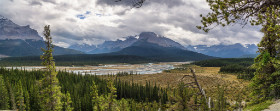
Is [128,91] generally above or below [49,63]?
below

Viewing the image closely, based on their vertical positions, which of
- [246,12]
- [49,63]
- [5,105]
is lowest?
[5,105]

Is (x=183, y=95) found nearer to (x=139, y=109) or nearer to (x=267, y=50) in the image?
(x=267, y=50)

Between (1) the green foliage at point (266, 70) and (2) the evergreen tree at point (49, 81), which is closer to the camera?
(1) the green foliage at point (266, 70)

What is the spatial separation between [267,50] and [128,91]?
56361 millimetres

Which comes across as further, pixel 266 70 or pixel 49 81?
pixel 49 81

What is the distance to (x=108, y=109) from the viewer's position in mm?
23578

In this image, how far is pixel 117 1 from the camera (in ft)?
22.3

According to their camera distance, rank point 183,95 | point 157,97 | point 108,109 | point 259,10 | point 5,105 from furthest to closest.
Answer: point 157,97 < point 5,105 < point 108,109 < point 183,95 < point 259,10

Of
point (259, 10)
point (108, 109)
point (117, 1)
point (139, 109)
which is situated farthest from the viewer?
point (139, 109)

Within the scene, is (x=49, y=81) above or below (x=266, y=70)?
below

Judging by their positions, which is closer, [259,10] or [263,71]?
[259,10]

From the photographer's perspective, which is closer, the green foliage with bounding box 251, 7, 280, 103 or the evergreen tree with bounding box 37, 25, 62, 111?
the green foliage with bounding box 251, 7, 280, 103

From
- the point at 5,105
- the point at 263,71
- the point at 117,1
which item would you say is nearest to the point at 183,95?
the point at 117,1

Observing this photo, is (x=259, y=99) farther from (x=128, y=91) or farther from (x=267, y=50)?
(x=128, y=91)
